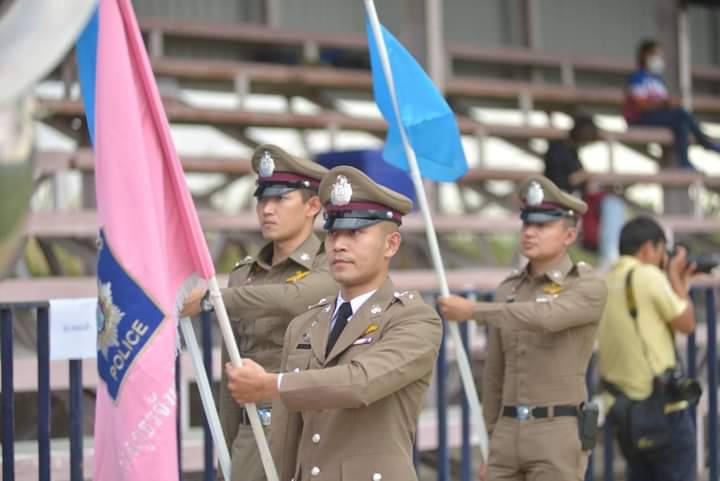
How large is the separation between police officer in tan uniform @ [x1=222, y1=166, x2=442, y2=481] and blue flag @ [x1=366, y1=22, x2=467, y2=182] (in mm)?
1850

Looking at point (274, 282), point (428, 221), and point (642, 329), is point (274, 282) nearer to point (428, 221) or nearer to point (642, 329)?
point (428, 221)

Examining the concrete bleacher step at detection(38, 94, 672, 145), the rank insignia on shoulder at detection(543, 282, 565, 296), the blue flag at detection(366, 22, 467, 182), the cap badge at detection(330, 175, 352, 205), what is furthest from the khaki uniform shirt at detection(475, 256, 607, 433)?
the concrete bleacher step at detection(38, 94, 672, 145)

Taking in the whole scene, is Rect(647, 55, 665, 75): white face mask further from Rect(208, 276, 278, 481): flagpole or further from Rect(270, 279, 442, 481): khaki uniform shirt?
Rect(208, 276, 278, 481): flagpole

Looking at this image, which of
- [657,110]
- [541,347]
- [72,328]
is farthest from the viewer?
[657,110]

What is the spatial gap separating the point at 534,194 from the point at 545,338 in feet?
1.94

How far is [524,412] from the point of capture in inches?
216

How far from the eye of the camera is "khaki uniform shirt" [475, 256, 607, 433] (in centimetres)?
542

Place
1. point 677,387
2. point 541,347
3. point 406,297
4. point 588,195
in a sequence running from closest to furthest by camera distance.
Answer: point 406,297
point 541,347
point 677,387
point 588,195

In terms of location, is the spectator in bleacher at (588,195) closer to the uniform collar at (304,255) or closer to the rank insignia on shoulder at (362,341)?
the uniform collar at (304,255)

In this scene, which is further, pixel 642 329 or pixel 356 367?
pixel 642 329

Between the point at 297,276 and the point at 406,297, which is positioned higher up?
the point at 297,276

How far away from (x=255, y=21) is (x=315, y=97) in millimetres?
840

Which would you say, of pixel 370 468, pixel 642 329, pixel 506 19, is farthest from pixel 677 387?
pixel 506 19

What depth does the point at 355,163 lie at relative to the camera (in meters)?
9.47
